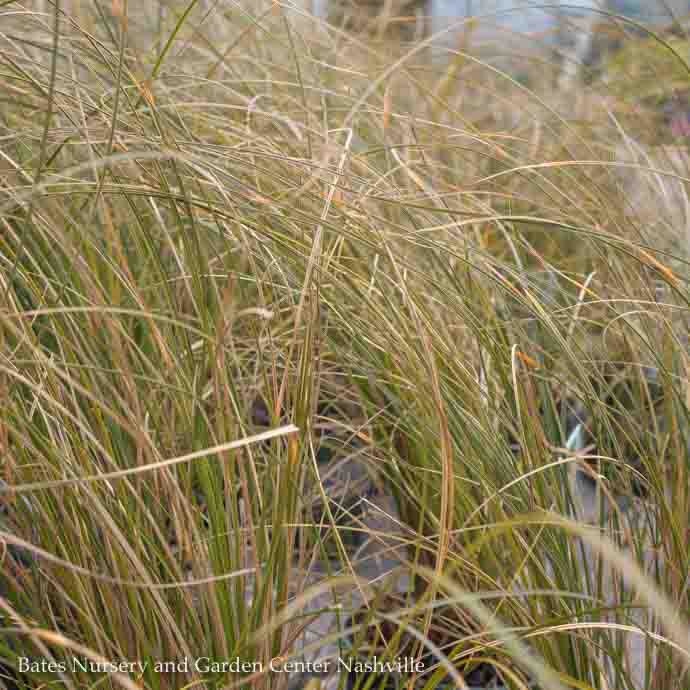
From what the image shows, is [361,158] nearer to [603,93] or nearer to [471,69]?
[603,93]

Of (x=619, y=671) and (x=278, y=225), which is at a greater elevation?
(x=278, y=225)

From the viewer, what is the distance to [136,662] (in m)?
0.63

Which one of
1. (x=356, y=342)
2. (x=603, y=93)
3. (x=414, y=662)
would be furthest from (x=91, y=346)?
(x=603, y=93)

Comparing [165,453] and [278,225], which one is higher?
[278,225]

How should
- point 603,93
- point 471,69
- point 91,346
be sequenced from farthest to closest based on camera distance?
point 471,69 < point 603,93 < point 91,346

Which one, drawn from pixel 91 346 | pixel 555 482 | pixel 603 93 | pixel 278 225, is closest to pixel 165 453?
pixel 91 346

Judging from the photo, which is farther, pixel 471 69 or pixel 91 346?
pixel 471 69

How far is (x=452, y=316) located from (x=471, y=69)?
1305 millimetres

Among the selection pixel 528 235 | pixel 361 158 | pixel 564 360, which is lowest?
pixel 528 235

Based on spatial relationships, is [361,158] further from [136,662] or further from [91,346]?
[136,662]

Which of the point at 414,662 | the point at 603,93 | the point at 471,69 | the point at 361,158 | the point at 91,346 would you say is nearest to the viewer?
the point at 414,662

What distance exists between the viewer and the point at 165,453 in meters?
0.75

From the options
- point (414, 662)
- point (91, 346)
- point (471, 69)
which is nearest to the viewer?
point (414, 662)

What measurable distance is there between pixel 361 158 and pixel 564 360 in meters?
0.27
